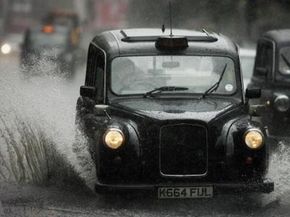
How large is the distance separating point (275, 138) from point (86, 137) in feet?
10.8

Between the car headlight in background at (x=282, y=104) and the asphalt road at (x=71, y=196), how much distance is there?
0.97 meters

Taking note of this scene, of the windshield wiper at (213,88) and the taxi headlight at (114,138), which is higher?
the windshield wiper at (213,88)

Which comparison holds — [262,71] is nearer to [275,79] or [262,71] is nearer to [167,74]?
[275,79]

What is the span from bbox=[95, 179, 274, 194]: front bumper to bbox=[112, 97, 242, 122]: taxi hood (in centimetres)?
65

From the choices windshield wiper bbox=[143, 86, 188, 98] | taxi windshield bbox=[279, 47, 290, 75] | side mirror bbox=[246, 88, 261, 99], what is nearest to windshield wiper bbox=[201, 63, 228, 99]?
windshield wiper bbox=[143, 86, 188, 98]

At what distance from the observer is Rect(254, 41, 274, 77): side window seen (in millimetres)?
13992

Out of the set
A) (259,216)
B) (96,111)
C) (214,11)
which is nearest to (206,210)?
(259,216)

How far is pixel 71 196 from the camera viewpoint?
9.71 m

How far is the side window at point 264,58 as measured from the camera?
13992 mm

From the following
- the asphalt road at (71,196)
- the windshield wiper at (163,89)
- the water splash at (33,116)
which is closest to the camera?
the asphalt road at (71,196)

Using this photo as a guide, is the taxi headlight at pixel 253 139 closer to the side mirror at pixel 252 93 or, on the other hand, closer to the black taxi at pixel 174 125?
the black taxi at pixel 174 125

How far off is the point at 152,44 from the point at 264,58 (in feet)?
14.9

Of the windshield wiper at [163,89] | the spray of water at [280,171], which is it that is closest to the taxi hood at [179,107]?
the windshield wiper at [163,89]

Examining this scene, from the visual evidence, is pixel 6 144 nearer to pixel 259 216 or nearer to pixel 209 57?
pixel 209 57
